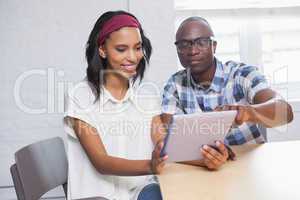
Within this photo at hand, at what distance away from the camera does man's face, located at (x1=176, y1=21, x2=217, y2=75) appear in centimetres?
165

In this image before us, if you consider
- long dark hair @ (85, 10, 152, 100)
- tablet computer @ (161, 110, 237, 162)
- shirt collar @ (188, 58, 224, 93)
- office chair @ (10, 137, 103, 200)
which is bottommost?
office chair @ (10, 137, 103, 200)

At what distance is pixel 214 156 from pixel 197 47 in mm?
716

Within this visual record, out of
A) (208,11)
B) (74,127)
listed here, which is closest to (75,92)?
(74,127)

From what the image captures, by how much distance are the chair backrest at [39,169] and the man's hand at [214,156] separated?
1.79ft

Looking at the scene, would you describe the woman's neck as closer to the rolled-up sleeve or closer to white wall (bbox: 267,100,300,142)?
the rolled-up sleeve

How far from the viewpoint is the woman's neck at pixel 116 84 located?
1.31 meters

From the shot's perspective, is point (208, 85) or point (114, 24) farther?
point (208, 85)

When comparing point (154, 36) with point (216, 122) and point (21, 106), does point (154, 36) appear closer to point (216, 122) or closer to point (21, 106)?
point (21, 106)

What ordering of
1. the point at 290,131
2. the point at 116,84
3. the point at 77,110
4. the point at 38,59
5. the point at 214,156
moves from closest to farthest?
the point at 214,156, the point at 77,110, the point at 116,84, the point at 38,59, the point at 290,131

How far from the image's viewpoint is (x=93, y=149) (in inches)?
45.8

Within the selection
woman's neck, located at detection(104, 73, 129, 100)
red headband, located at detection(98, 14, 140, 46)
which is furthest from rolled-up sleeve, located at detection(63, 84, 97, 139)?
red headband, located at detection(98, 14, 140, 46)

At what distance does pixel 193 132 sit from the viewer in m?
1.04

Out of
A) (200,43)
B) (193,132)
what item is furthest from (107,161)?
(200,43)

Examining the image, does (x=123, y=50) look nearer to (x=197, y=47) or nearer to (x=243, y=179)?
(x=197, y=47)
